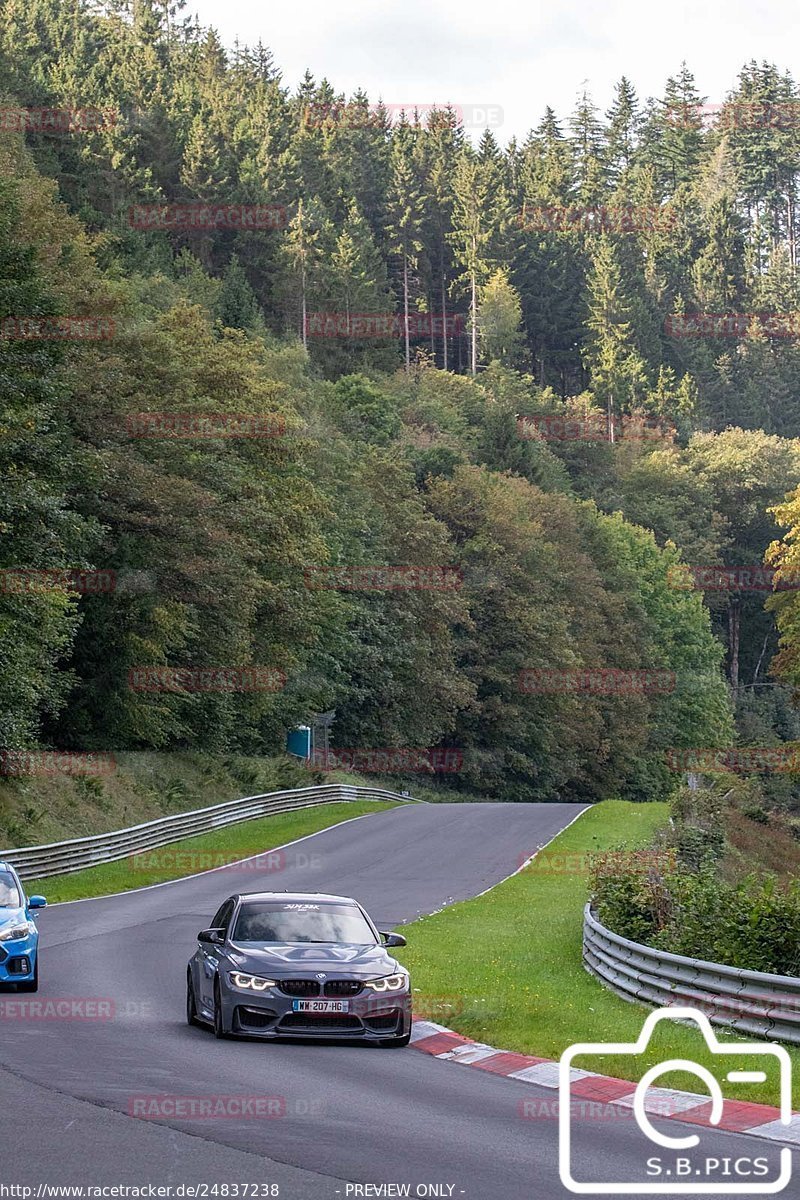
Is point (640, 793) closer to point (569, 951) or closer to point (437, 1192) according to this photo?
point (569, 951)

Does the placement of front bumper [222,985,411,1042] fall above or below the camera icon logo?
below

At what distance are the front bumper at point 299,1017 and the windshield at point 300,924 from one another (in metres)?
1.03

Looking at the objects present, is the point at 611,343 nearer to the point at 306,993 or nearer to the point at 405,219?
the point at 405,219

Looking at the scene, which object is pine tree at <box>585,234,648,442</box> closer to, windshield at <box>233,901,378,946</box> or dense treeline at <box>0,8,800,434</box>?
dense treeline at <box>0,8,800,434</box>

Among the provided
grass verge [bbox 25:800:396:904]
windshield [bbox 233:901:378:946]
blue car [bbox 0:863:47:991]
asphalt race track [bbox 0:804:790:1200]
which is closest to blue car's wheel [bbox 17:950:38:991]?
blue car [bbox 0:863:47:991]

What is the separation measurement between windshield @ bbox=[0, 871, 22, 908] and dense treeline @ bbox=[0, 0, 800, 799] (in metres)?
17.5

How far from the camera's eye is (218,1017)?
595 inches

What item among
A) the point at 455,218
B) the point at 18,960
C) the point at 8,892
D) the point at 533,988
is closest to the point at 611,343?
the point at 455,218

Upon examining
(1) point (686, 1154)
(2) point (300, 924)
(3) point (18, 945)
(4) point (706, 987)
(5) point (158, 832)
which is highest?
(1) point (686, 1154)

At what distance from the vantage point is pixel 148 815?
47.2 meters

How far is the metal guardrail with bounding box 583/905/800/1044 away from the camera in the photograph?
14453 mm

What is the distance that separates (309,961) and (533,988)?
5547mm

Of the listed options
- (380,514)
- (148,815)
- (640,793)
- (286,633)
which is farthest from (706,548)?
(148,815)

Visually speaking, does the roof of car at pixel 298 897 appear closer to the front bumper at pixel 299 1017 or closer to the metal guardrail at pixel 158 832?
the front bumper at pixel 299 1017
